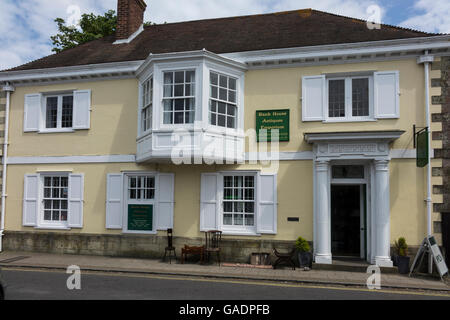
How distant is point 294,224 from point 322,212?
3.41ft

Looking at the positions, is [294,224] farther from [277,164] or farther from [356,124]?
[356,124]

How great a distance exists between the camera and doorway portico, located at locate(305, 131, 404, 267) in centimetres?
1043

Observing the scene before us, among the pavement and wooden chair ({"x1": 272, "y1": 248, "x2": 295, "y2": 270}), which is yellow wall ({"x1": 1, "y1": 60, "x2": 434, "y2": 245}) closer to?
wooden chair ({"x1": 272, "y1": 248, "x2": 295, "y2": 270})

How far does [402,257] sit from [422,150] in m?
3.07

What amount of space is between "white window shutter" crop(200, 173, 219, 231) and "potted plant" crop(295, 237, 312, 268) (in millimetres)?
2828

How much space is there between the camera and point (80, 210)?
12992 millimetres

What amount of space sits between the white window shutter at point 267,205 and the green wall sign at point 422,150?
417cm

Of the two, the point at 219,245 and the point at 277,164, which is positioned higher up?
the point at 277,164

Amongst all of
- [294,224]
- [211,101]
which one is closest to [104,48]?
[211,101]

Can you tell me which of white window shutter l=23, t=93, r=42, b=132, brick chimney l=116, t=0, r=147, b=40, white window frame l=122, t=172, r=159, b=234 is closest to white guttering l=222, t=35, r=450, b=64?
white window frame l=122, t=172, r=159, b=234

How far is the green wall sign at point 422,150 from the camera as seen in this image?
10102 millimetres

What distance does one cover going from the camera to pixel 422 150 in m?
10.2
